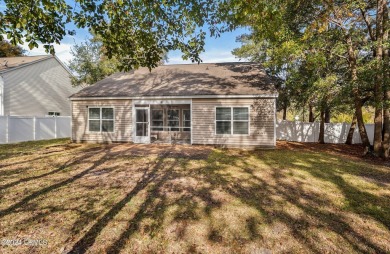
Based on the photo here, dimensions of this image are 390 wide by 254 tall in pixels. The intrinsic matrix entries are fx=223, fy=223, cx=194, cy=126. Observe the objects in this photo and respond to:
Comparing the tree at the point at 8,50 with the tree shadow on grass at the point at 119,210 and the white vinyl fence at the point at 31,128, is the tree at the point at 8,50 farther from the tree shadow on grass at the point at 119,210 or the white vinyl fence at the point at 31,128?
the tree shadow on grass at the point at 119,210

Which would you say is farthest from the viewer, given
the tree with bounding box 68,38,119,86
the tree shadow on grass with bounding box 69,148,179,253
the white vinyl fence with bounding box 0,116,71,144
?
the tree with bounding box 68,38,119,86

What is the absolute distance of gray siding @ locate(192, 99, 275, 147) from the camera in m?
12.5

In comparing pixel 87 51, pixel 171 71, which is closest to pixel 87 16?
pixel 171 71

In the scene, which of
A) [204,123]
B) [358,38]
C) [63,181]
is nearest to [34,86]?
[204,123]

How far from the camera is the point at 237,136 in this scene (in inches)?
504

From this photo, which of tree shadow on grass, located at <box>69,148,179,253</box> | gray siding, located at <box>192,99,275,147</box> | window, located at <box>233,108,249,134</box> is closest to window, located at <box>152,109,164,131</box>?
gray siding, located at <box>192,99,275,147</box>

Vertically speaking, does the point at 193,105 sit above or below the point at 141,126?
above

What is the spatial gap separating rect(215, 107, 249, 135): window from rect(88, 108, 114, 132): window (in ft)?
22.4

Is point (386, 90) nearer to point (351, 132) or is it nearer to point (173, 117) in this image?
point (351, 132)

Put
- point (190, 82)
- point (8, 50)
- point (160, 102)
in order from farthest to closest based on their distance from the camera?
point (8, 50), point (190, 82), point (160, 102)

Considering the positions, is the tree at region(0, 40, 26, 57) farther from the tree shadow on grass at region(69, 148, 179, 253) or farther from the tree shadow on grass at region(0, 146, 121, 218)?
the tree shadow on grass at region(69, 148, 179, 253)

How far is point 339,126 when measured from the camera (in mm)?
17297

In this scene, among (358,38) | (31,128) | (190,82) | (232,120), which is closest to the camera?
(358,38)

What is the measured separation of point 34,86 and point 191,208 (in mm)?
21889
